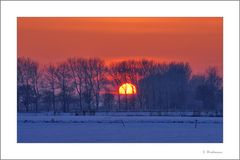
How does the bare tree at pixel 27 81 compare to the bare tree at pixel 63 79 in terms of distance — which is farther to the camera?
the bare tree at pixel 63 79

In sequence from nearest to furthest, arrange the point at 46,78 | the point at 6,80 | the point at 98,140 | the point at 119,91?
the point at 6,80, the point at 98,140, the point at 46,78, the point at 119,91

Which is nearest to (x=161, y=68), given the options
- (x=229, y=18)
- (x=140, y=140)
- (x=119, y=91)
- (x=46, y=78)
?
(x=119, y=91)

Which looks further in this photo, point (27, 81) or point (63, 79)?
point (63, 79)

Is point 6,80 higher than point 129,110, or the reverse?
point 6,80

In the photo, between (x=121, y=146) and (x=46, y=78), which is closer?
(x=121, y=146)

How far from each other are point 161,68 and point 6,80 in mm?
30305

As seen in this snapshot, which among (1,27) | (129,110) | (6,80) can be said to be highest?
(1,27)

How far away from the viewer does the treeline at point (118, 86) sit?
3386 cm

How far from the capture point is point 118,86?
39000mm

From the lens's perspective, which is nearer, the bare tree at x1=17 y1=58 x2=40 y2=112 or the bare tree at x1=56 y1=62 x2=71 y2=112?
the bare tree at x1=17 y1=58 x2=40 y2=112

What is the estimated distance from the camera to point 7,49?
900 centimetres

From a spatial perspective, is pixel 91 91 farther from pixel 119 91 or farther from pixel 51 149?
pixel 51 149

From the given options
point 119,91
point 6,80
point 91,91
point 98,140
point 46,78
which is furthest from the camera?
point 119,91

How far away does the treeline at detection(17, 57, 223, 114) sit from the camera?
111 feet
